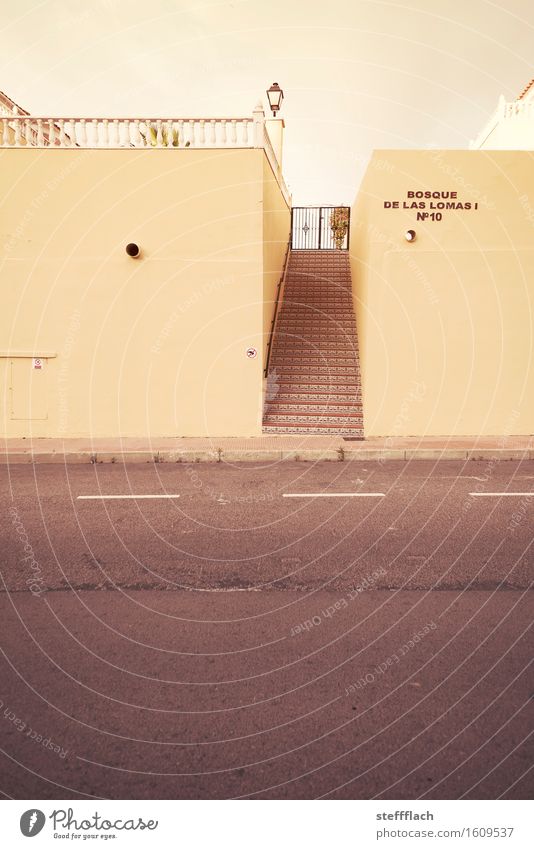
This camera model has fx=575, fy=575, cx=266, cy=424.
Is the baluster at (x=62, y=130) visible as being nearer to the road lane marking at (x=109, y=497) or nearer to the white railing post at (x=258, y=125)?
the white railing post at (x=258, y=125)

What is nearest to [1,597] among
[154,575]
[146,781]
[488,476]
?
[154,575]

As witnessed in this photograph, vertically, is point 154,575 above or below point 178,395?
below

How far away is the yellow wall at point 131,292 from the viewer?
499 inches

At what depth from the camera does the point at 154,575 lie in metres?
5.53

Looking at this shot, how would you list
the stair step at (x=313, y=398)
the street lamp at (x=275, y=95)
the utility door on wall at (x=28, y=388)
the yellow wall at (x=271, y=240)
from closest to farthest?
the utility door on wall at (x=28, y=388) → the yellow wall at (x=271, y=240) → the stair step at (x=313, y=398) → the street lamp at (x=275, y=95)

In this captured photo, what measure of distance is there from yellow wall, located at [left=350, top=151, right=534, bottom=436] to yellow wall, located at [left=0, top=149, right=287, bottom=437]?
272cm

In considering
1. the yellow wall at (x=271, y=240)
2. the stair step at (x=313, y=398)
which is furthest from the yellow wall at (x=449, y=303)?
the yellow wall at (x=271, y=240)

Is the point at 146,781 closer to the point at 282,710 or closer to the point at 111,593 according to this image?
the point at 282,710

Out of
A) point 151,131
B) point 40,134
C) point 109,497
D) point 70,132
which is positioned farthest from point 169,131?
point 109,497

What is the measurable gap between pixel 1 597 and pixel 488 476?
751 centimetres

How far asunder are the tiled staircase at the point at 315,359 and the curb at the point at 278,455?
5.81ft

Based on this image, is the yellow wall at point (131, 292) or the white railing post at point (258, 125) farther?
the yellow wall at point (131, 292)

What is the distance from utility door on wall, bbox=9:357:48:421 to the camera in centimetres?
1317
